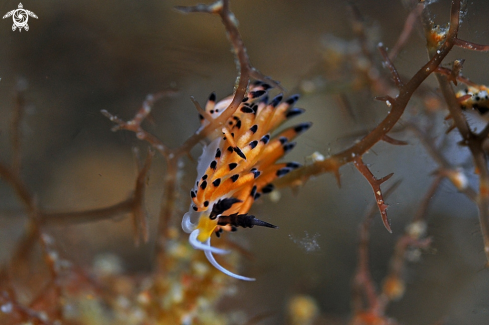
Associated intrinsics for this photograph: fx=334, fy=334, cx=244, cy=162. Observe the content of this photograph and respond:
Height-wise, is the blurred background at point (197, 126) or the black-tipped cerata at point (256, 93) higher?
the black-tipped cerata at point (256, 93)

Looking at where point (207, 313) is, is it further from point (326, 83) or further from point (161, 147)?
point (326, 83)

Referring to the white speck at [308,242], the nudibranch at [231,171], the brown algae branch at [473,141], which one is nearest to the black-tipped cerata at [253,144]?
the nudibranch at [231,171]

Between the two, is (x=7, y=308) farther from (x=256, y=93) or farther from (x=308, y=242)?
(x=256, y=93)

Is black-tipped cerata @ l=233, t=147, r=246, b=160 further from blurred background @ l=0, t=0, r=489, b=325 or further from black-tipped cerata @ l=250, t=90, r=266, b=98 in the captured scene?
blurred background @ l=0, t=0, r=489, b=325

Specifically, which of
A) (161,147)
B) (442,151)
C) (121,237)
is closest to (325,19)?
(442,151)

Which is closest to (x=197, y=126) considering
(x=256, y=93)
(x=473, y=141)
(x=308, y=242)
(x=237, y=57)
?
(x=256, y=93)

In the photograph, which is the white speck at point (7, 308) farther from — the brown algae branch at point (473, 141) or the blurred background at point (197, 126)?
the brown algae branch at point (473, 141)
